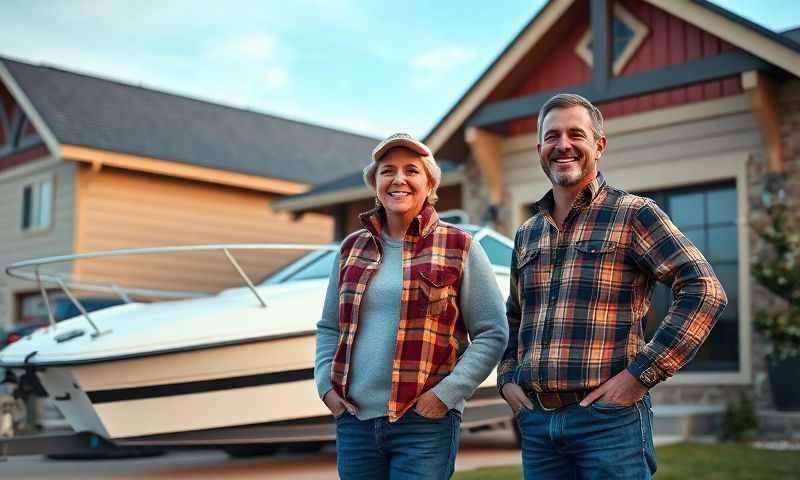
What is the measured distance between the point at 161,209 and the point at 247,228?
197 cm

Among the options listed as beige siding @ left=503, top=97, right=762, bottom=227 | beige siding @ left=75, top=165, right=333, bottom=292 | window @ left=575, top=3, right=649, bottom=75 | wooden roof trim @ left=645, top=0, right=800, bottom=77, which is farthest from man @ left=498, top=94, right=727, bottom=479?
beige siding @ left=75, top=165, right=333, bottom=292

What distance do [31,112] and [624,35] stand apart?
10501 millimetres

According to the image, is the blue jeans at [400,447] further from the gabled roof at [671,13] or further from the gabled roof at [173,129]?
the gabled roof at [173,129]

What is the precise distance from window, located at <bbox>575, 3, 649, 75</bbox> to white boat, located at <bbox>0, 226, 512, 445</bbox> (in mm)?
5973

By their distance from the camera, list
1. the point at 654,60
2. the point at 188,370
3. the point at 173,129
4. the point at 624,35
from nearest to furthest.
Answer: the point at 188,370, the point at 654,60, the point at 624,35, the point at 173,129

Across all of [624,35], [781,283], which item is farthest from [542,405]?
[624,35]

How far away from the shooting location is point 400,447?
275 centimetres

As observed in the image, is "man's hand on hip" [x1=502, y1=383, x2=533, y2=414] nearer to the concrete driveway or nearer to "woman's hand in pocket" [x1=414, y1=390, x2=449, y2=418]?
"woman's hand in pocket" [x1=414, y1=390, x2=449, y2=418]

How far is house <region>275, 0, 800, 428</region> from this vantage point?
934cm

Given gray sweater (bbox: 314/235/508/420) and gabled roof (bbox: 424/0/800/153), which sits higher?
gabled roof (bbox: 424/0/800/153)

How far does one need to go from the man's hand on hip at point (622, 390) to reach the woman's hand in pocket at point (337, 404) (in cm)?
76

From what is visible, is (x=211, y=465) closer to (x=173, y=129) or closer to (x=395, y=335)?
(x=395, y=335)

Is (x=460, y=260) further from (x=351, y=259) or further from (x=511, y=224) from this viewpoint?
(x=511, y=224)

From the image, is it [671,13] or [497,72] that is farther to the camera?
[497,72]
